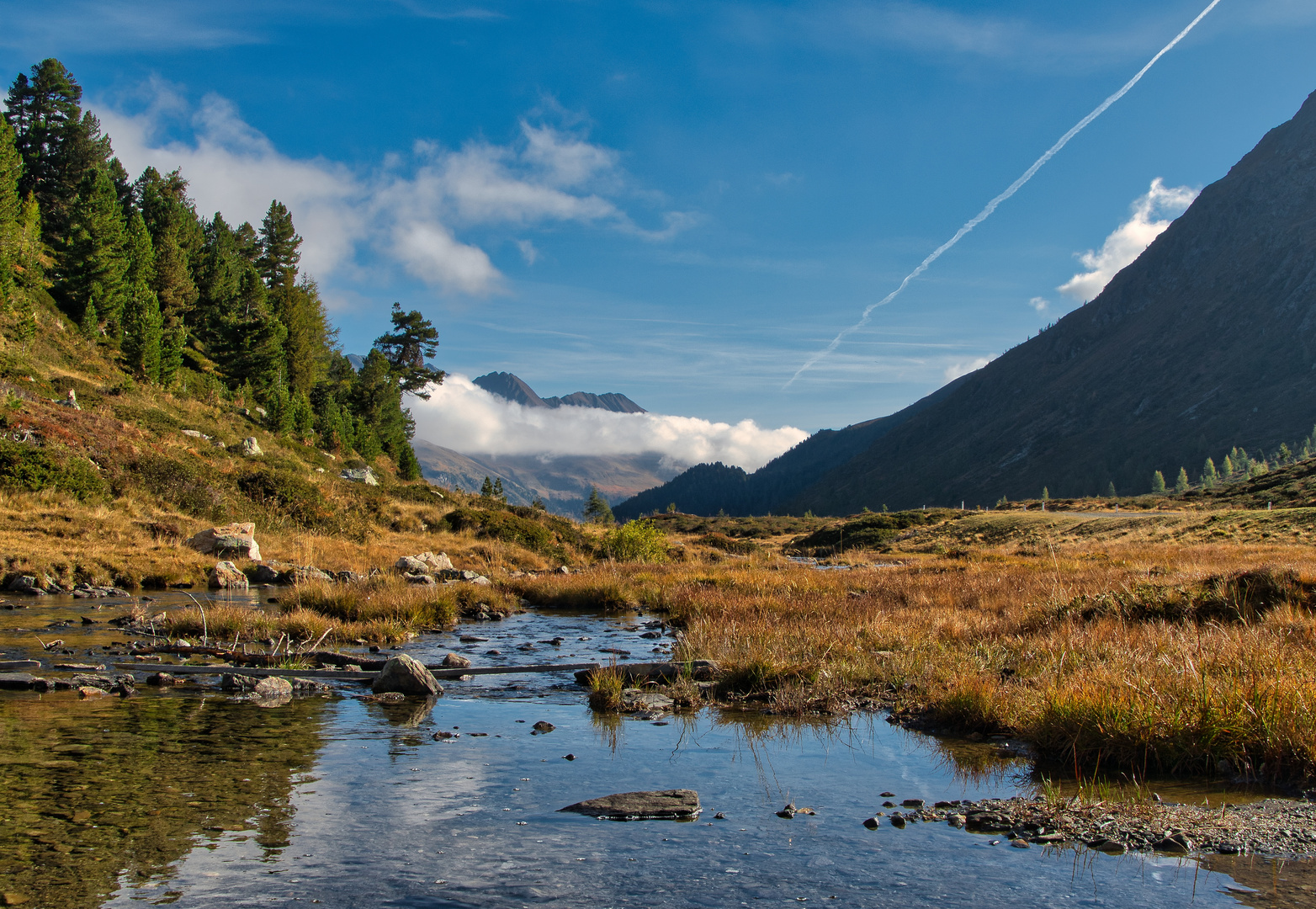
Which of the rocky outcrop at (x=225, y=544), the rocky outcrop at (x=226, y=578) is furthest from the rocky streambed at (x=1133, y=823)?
the rocky outcrop at (x=225, y=544)

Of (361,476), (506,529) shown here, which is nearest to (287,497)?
(506,529)

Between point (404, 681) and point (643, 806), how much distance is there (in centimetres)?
497

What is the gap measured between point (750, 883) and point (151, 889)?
10.4 ft

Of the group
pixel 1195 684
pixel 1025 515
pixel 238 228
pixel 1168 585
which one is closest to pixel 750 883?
pixel 1195 684

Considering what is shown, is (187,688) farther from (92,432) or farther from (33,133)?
(33,133)

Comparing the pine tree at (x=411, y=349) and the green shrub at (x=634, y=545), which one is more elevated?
the pine tree at (x=411, y=349)

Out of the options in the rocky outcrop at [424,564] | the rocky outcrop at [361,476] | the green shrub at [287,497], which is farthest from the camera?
the rocky outcrop at [361,476]

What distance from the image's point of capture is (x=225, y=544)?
24078mm

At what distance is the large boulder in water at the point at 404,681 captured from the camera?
9164 mm

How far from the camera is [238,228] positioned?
82.3m

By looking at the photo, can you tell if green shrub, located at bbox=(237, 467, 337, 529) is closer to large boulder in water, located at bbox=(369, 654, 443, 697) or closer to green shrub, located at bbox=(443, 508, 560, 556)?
green shrub, located at bbox=(443, 508, 560, 556)

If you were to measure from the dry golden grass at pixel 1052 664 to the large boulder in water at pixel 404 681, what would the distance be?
146 inches

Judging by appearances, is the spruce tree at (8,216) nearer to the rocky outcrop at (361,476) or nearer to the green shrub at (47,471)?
the green shrub at (47,471)

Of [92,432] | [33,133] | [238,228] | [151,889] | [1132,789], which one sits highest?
[33,133]
